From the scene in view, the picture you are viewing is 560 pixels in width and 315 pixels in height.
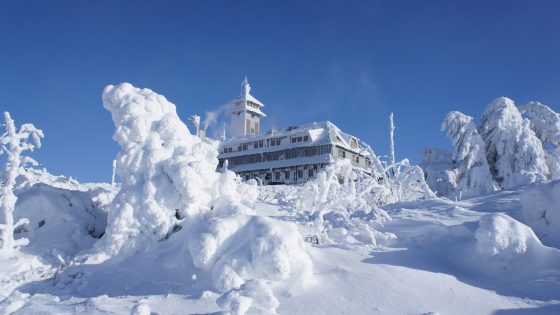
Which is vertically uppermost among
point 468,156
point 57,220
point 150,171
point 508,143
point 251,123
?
point 251,123

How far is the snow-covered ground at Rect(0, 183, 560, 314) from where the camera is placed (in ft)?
28.9

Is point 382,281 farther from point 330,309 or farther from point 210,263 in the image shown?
point 210,263

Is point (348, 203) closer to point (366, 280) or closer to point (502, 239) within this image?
point (502, 239)

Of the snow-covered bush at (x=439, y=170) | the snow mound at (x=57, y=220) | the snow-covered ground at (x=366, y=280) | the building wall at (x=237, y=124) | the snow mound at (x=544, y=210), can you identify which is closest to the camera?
the snow-covered ground at (x=366, y=280)

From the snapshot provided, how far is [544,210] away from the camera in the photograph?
504 inches

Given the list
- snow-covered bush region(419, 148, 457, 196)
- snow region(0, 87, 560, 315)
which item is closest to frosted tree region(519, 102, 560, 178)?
snow-covered bush region(419, 148, 457, 196)

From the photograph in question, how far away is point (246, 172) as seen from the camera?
5250 centimetres

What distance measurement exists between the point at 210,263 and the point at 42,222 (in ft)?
26.0

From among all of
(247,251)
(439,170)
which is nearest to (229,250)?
(247,251)

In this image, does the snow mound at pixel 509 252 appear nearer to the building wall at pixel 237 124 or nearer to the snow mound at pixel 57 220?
the snow mound at pixel 57 220

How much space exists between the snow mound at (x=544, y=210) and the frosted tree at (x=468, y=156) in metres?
21.2

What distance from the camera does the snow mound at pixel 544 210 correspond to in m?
12.2

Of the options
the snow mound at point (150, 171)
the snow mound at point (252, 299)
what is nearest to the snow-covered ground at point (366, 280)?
the snow mound at point (252, 299)

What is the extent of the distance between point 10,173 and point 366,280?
1039 cm
